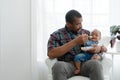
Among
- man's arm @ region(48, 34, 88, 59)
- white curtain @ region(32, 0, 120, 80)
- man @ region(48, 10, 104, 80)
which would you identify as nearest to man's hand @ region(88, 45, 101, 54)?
man @ region(48, 10, 104, 80)

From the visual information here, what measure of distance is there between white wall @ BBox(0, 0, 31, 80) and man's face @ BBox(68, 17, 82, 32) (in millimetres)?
722

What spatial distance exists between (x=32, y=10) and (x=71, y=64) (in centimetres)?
95

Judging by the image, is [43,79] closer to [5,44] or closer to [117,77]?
[5,44]

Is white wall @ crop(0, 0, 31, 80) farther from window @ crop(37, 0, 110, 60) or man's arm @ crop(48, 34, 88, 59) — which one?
man's arm @ crop(48, 34, 88, 59)

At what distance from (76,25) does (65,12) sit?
91 centimetres

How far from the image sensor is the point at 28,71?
306 centimetres

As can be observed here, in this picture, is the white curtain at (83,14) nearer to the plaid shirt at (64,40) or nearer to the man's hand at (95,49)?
the plaid shirt at (64,40)

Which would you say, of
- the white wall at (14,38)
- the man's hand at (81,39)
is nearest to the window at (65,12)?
the white wall at (14,38)

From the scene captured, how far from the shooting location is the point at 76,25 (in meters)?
2.42

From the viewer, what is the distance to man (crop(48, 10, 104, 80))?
2145 millimetres

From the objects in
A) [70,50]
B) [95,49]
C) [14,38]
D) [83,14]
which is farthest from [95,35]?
[14,38]

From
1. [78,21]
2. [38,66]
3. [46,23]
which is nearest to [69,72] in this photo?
[78,21]

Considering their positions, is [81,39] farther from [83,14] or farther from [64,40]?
[83,14]

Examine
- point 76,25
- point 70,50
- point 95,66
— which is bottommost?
point 95,66
